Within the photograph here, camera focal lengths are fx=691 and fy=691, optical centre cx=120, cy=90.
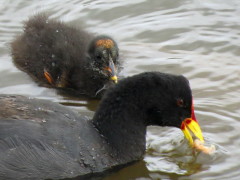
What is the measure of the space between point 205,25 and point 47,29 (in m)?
2.45

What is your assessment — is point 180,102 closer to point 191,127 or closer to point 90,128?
point 191,127

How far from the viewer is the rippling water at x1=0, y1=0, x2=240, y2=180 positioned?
6.75m

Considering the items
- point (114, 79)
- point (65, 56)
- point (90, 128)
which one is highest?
point (65, 56)

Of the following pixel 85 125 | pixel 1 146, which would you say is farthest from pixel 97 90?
pixel 1 146

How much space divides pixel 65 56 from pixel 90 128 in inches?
82.1

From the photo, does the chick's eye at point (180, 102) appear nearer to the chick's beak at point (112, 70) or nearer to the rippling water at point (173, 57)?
the rippling water at point (173, 57)

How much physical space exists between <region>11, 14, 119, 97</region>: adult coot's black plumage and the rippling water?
17cm

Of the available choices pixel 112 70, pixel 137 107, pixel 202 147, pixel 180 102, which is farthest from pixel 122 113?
pixel 112 70

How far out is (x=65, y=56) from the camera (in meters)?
8.44

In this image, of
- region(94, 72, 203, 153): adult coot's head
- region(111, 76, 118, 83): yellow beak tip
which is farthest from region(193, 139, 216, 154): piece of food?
region(111, 76, 118, 83): yellow beak tip

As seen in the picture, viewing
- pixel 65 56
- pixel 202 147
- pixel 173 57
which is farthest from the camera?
pixel 173 57

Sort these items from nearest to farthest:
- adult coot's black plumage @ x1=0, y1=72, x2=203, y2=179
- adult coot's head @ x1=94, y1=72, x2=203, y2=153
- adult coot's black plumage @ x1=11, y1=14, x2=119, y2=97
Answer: adult coot's black plumage @ x1=0, y1=72, x2=203, y2=179, adult coot's head @ x1=94, y1=72, x2=203, y2=153, adult coot's black plumage @ x1=11, y1=14, x2=119, y2=97

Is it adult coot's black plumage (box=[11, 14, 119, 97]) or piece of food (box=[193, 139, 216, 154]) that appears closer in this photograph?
piece of food (box=[193, 139, 216, 154])

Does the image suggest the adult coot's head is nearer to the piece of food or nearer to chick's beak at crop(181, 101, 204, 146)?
chick's beak at crop(181, 101, 204, 146)
